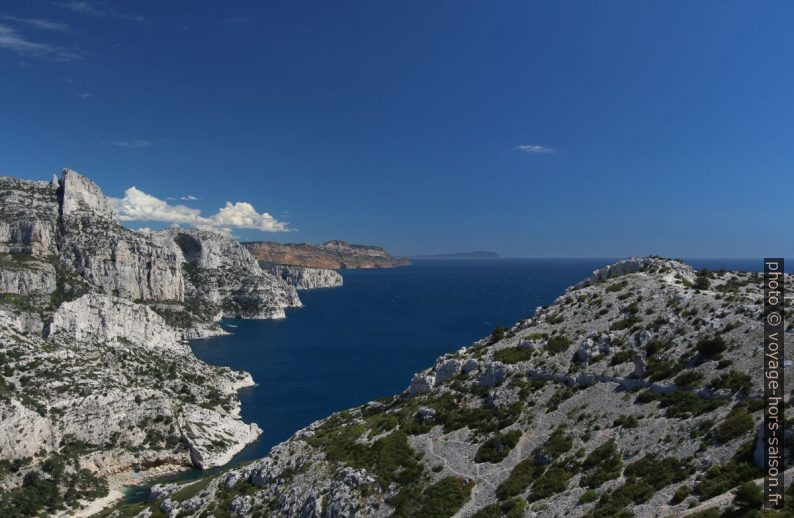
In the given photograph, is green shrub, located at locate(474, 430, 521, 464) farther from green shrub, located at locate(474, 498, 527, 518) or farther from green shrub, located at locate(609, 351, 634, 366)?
green shrub, located at locate(609, 351, 634, 366)

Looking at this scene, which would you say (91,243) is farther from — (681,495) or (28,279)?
(681,495)

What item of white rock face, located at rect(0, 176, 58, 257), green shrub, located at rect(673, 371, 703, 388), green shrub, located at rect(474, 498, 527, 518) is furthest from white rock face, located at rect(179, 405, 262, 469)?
white rock face, located at rect(0, 176, 58, 257)

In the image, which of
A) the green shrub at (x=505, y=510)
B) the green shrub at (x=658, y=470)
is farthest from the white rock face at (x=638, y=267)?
the green shrub at (x=505, y=510)

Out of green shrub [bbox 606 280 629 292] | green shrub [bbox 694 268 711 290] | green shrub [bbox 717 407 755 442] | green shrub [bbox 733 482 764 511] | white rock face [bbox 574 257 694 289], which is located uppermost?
white rock face [bbox 574 257 694 289]

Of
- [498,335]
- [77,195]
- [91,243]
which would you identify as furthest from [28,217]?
[498,335]

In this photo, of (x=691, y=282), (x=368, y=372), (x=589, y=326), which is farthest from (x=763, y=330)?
(x=368, y=372)

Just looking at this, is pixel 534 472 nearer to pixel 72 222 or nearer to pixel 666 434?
pixel 666 434
